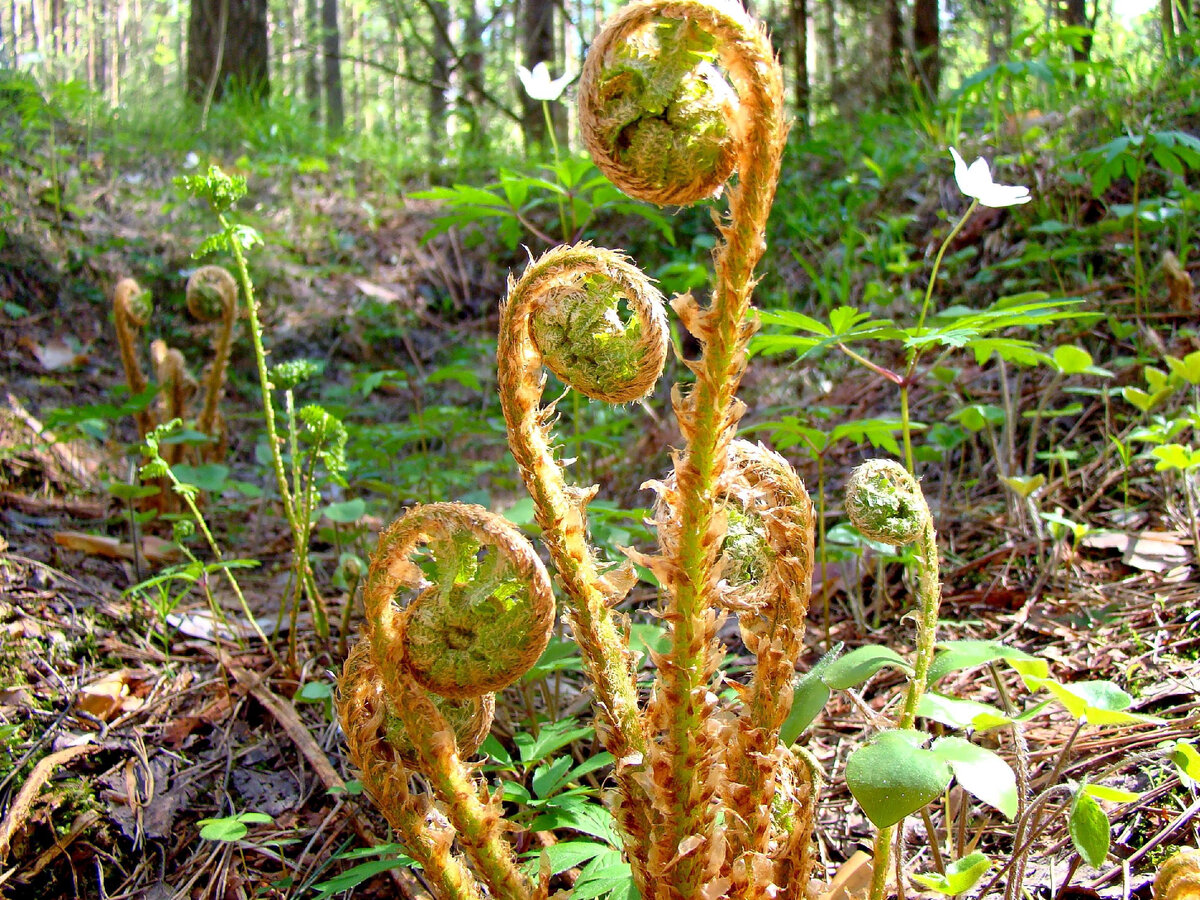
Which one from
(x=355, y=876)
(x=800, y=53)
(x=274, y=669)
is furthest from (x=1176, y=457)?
(x=800, y=53)

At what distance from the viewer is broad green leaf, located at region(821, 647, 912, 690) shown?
3.51 ft

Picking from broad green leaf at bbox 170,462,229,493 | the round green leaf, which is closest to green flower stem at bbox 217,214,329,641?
broad green leaf at bbox 170,462,229,493

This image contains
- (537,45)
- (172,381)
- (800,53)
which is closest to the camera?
(172,381)

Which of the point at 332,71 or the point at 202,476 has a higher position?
the point at 332,71

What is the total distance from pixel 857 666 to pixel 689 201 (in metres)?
0.62

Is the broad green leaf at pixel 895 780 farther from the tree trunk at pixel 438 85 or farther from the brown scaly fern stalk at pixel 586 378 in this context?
the tree trunk at pixel 438 85

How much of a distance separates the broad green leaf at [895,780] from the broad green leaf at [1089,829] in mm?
172

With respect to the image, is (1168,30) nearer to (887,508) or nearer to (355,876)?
(887,508)

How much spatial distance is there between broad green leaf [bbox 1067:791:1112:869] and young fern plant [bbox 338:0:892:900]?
0.29 meters

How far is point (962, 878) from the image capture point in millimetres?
949

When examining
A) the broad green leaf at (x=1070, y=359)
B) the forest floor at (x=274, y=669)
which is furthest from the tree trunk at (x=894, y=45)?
the broad green leaf at (x=1070, y=359)

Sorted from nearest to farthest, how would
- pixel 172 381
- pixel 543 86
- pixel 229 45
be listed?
pixel 543 86
pixel 172 381
pixel 229 45

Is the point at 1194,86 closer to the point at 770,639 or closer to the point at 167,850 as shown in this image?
the point at 770,639

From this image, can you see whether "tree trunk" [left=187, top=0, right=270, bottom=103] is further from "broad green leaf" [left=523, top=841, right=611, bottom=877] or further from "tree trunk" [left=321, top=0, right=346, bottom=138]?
"broad green leaf" [left=523, top=841, right=611, bottom=877]
